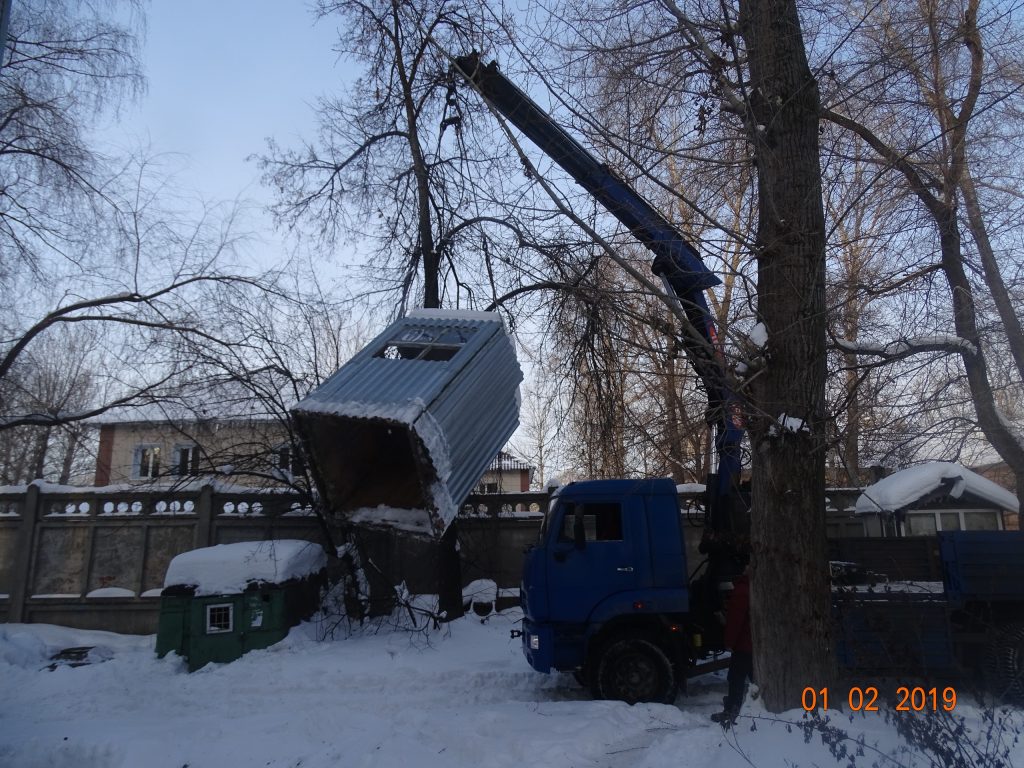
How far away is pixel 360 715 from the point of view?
23.8 feet

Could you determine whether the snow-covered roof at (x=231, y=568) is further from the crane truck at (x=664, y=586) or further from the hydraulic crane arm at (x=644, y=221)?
the hydraulic crane arm at (x=644, y=221)

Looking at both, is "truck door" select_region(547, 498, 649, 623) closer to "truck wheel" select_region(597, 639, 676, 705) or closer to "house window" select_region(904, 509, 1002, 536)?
"truck wheel" select_region(597, 639, 676, 705)

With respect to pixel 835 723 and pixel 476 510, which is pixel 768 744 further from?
pixel 476 510

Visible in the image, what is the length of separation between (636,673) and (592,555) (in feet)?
4.41

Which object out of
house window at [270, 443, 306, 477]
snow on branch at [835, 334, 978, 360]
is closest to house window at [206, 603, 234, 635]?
house window at [270, 443, 306, 477]

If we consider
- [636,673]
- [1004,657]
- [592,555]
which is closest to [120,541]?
[592,555]

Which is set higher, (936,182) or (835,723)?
(936,182)

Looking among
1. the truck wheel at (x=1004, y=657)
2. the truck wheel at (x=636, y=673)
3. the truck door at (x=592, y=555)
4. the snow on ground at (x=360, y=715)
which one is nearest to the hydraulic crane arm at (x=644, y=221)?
the truck door at (x=592, y=555)

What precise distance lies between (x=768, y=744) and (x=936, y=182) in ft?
21.2

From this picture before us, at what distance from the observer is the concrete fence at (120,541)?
493 inches

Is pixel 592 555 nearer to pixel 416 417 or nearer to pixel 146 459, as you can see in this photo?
pixel 416 417

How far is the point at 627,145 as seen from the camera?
743 cm

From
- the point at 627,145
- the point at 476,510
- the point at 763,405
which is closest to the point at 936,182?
the point at 627,145

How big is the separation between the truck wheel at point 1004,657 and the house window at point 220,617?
9.04 meters
